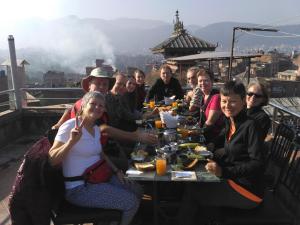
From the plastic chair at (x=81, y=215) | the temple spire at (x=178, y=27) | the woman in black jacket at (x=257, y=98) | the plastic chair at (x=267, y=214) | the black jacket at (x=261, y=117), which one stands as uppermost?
the temple spire at (x=178, y=27)

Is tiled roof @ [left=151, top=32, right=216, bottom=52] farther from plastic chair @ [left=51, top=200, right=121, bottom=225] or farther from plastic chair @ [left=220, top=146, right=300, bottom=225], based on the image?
plastic chair @ [left=51, top=200, right=121, bottom=225]

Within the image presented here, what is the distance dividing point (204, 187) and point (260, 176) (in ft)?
1.60

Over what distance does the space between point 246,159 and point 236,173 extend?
0.56 feet

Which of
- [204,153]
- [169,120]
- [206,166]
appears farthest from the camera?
[169,120]

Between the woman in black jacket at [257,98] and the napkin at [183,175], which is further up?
the woman in black jacket at [257,98]

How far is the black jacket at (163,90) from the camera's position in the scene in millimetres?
7043

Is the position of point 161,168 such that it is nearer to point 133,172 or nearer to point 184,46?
point 133,172

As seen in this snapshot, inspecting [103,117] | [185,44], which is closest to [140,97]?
[103,117]

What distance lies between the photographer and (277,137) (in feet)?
11.7

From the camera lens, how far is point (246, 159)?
9.05 ft

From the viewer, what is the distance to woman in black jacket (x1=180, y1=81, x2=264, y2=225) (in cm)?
264

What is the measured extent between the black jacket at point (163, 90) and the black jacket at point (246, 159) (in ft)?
14.0

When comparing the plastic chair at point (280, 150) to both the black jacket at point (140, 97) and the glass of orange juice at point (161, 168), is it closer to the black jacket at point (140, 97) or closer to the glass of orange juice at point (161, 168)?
the glass of orange juice at point (161, 168)

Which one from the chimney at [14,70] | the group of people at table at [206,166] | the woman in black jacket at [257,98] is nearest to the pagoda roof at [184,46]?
the chimney at [14,70]
